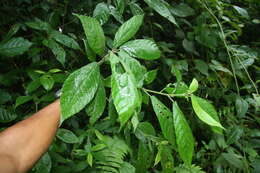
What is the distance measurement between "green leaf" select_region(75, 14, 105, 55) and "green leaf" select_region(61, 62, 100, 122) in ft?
0.16

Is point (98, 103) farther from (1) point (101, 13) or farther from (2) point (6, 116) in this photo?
(2) point (6, 116)

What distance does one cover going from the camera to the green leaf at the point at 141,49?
1.51 feet

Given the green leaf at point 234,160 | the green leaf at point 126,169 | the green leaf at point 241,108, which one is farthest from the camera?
the green leaf at point 234,160

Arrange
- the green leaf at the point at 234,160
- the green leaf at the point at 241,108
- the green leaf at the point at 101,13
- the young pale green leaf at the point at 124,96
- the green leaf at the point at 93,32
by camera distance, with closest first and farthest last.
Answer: the young pale green leaf at the point at 124,96
the green leaf at the point at 93,32
the green leaf at the point at 101,13
the green leaf at the point at 241,108
the green leaf at the point at 234,160

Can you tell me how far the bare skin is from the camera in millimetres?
461

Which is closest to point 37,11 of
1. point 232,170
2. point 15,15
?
point 15,15

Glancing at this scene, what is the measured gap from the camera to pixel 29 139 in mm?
502

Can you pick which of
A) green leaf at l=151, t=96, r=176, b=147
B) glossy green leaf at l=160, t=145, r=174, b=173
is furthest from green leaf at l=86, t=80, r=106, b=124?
glossy green leaf at l=160, t=145, r=174, b=173

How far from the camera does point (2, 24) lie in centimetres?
109

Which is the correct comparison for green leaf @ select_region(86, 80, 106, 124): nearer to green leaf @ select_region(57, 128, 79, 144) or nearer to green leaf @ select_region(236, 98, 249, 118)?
green leaf @ select_region(57, 128, 79, 144)

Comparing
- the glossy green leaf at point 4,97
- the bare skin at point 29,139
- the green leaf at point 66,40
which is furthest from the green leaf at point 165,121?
the glossy green leaf at point 4,97

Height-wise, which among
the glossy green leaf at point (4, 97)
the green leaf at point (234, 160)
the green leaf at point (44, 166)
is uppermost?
the glossy green leaf at point (4, 97)

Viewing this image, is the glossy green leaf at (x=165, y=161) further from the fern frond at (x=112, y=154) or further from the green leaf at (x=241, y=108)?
the green leaf at (x=241, y=108)

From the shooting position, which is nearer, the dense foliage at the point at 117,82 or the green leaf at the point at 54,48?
Result: the dense foliage at the point at 117,82
